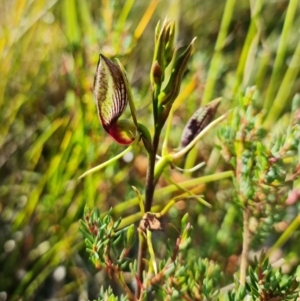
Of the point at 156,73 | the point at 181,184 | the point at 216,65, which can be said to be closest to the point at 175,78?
the point at 156,73

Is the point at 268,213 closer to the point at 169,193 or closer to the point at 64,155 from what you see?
the point at 169,193

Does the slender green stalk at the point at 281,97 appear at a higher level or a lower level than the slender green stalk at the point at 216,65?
lower

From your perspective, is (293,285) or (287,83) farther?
(287,83)

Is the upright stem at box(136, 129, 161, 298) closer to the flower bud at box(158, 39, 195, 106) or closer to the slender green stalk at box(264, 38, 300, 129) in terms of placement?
the flower bud at box(158, 39, 195, 106)

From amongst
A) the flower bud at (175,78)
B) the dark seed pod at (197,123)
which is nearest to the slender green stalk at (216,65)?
the dark seed pod at (197,123)

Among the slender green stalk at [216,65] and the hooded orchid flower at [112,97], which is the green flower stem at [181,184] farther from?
the hooded orchid flower at [112,97]

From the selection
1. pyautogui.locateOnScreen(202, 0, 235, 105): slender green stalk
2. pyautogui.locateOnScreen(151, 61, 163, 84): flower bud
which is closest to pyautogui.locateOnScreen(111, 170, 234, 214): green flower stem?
pyautogui.locateOnScreen(202, 0, 235, 105): slender green stalk

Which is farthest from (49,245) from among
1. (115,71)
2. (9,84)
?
(115,71)

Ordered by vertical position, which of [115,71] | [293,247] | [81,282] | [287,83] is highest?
[115,71]
